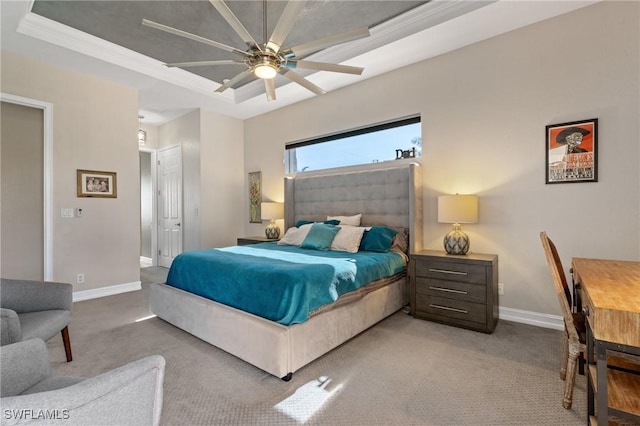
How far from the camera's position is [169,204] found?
20.0 feet

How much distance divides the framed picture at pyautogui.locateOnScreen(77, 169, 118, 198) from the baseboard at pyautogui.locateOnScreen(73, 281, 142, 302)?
1.28 meters

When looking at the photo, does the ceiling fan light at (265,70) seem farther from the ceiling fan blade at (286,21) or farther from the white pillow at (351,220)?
the white pillow at (351,220)

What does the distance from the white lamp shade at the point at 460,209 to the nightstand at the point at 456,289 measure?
1.22 ft

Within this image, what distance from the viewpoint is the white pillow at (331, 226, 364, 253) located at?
11.3ft

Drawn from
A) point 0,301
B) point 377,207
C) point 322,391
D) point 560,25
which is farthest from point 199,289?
point 560,25

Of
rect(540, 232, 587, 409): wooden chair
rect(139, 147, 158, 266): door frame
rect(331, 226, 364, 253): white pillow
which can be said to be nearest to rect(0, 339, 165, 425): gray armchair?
rect(540, 232, 587, 409): wooden chair

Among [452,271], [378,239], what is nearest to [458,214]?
[452,271]

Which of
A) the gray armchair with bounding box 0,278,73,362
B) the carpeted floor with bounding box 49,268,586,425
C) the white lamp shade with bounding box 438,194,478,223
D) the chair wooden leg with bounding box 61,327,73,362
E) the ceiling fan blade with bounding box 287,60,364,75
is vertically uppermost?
the ceiling fan blade with bounding box 287,60,364,75

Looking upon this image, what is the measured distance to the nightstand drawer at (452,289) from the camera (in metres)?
2.76

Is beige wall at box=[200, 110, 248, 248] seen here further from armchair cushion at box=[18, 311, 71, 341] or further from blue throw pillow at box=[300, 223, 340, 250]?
armchair cushion at box=[18, 311, 71, 341]

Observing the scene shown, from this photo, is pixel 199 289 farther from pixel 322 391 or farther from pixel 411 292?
pixel 411 292

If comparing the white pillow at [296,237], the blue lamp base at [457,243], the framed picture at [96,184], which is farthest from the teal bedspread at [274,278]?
the framed picture at [96,184]

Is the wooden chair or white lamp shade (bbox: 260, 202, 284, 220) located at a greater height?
white lamp shade (bbox: 260, 202, 284, 220)

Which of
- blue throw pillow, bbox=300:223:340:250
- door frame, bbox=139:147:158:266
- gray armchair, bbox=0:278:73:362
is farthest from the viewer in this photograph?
door frame, bbox=139:147:158:266
